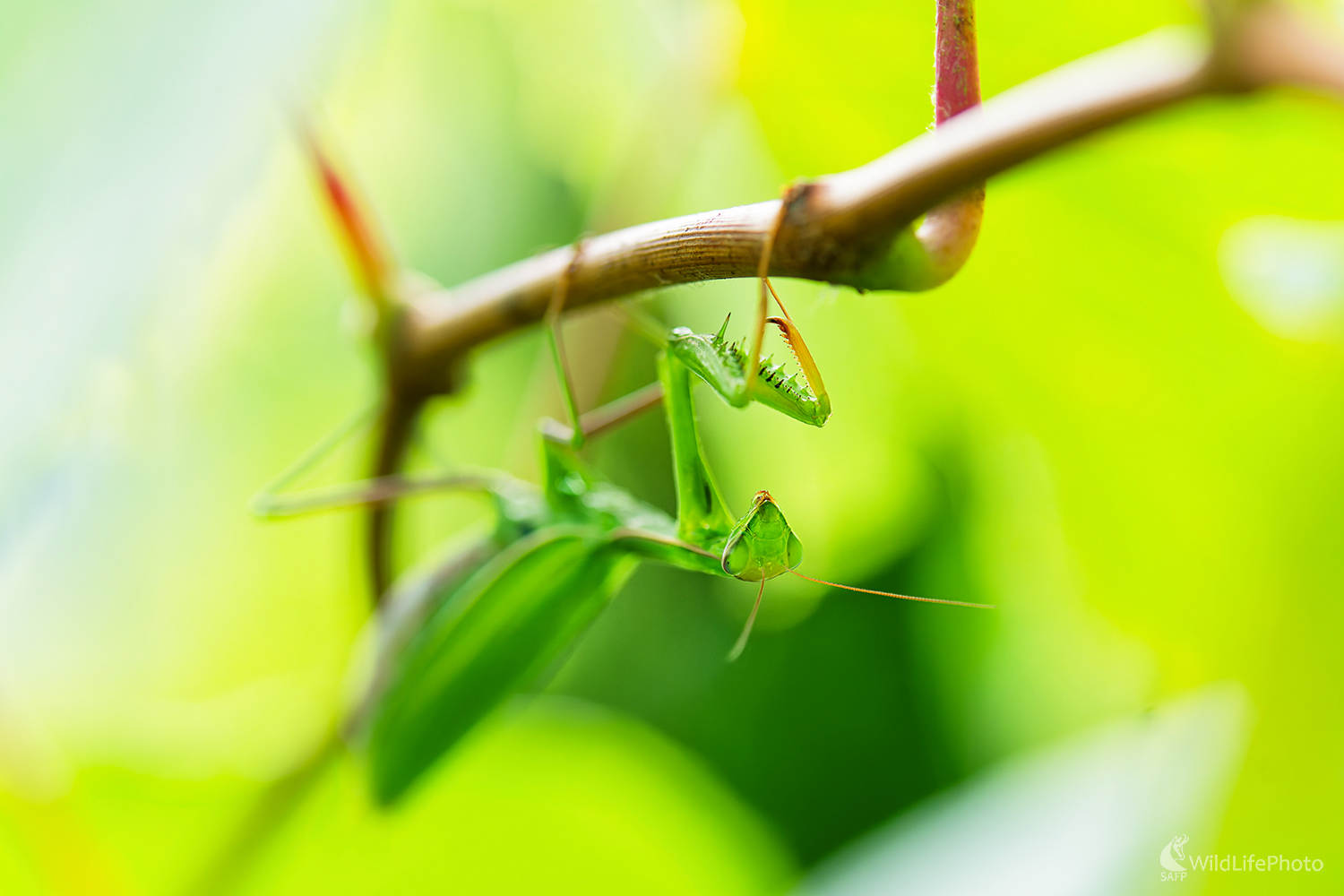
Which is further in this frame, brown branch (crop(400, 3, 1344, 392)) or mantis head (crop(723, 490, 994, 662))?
mantis head (crop(723, 490, 994, 662))

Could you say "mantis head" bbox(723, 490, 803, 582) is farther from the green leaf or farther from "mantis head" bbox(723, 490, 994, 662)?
the green leaf

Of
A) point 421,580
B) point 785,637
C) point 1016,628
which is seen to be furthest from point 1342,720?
point 421,580

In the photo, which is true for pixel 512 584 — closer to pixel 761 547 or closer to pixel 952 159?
pixel 761 547

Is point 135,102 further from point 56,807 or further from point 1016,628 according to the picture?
point 1016,628

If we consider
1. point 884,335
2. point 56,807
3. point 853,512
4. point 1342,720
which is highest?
point 884,335

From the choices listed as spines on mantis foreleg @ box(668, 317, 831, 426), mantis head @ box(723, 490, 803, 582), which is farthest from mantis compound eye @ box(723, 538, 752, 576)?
spines on mantis foreleg @ box(668, 317, 831, 426)

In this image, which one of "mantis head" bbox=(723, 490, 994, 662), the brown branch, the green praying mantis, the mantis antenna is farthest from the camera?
the green praying mantis

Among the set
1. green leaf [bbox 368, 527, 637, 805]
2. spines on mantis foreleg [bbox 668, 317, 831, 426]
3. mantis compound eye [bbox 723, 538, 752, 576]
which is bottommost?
green leaf [bbox 368, 527, 637, 805]

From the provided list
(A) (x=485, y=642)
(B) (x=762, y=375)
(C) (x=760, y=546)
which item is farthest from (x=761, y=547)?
(A) (x=485, y=642)
